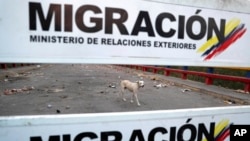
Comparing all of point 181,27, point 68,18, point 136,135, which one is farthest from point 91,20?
point 136,135

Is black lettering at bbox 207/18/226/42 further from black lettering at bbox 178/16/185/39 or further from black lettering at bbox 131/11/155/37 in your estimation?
black lettering at bbox 131/11/155/37

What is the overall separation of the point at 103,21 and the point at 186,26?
49 cm

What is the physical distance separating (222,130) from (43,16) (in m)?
1.24

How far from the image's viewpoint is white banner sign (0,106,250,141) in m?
1.34

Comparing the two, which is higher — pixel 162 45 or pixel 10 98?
pixel 162 45

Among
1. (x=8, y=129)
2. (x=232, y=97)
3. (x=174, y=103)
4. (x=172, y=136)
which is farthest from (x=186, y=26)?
(x=232, y=97)

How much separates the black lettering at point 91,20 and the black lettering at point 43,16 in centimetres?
9

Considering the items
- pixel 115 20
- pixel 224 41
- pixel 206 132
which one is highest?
pixel 115 20

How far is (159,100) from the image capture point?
717cm

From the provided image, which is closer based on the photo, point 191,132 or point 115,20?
point 115,20

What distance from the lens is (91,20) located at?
1372mm

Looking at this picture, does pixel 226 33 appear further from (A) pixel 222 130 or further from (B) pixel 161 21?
(A) pixel 222 130

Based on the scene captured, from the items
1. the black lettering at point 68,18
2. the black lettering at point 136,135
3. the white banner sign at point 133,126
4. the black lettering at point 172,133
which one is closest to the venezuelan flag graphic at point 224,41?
the white banner sign at point 133,126

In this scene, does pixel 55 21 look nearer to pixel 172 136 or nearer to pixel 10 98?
pixel 172 136
